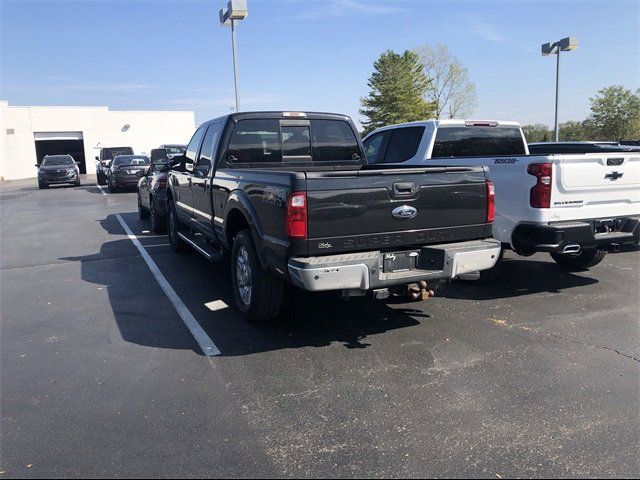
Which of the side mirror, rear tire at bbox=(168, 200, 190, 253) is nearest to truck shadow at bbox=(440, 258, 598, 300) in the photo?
rear tire at bbox=(168, 200, 190, 253)

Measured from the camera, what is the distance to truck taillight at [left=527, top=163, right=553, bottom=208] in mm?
5184

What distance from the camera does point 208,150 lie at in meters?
6.32

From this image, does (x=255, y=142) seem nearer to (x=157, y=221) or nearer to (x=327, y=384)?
(x=327, y=384)

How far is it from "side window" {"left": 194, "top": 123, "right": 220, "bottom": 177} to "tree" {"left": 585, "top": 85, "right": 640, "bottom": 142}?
30881mm

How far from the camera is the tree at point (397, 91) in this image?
162 feet

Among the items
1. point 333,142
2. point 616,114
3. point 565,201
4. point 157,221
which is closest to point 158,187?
point 157,221

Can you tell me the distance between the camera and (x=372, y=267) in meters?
3.98

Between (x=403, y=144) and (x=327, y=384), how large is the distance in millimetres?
4629

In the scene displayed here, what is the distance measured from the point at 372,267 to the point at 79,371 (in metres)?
2.52

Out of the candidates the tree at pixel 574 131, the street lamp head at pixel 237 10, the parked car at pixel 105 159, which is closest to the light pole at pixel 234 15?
the street lamp head at pixel 237 10

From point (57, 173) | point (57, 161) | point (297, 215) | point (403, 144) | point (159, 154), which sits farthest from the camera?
point (57, 161)

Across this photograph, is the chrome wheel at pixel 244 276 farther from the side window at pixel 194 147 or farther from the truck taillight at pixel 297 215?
the side window at pixel 194 147

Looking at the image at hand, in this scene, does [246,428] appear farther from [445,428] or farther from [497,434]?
[497,434]

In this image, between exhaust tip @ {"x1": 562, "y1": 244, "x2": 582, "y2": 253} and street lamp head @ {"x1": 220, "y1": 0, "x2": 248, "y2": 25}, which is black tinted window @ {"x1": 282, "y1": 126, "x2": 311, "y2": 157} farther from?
street lamp head @ {"x1": 220, "y1": 0, "x2": 248, "y2": 25}
